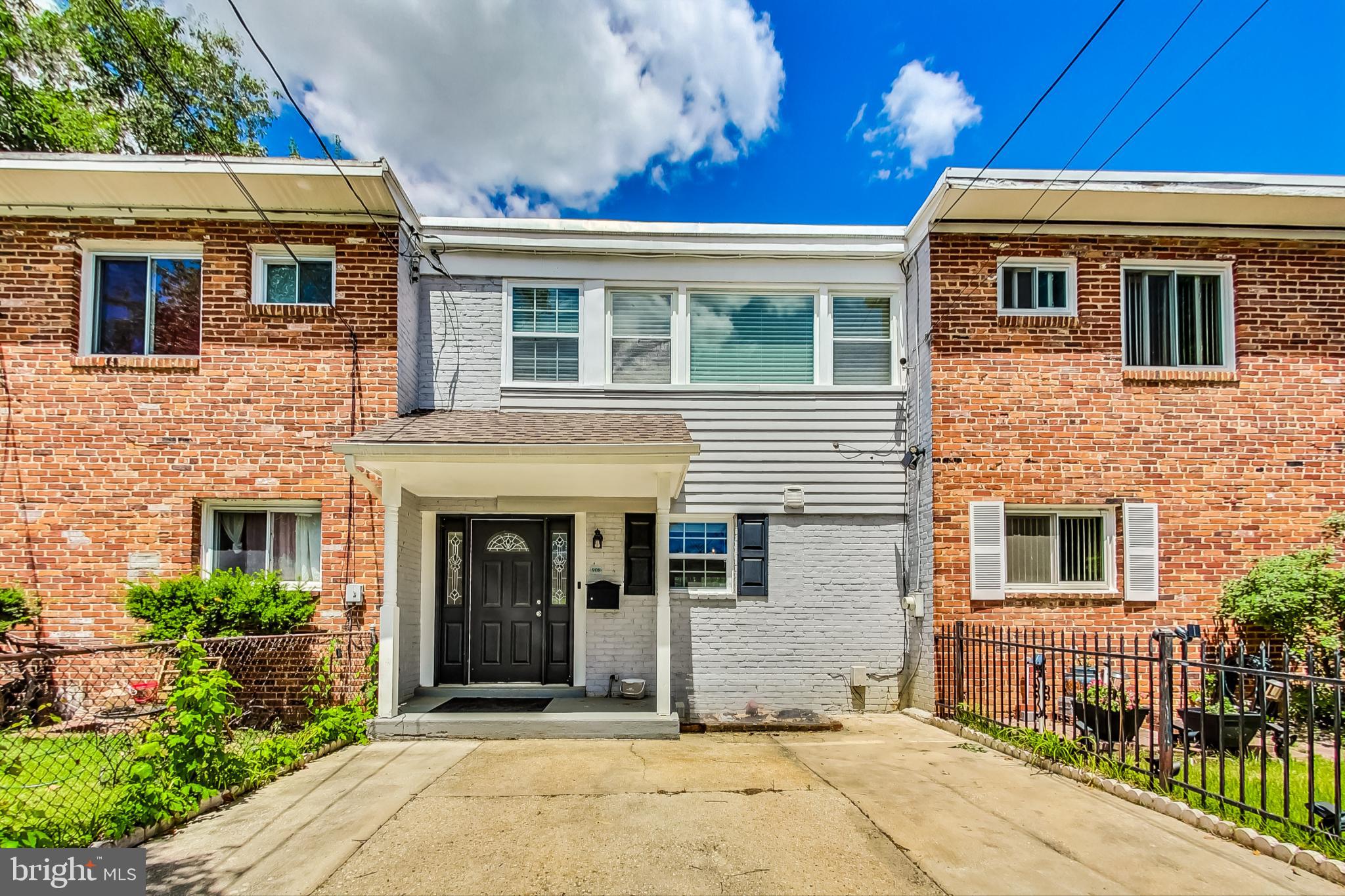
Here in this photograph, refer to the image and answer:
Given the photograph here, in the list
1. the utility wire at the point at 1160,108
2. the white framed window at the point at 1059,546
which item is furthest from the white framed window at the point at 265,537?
the utility wire at the point at 1160,108

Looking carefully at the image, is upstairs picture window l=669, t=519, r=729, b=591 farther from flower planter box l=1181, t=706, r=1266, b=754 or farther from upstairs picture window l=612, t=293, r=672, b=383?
flower planter box l=1181, t=706, r=1266, b=754

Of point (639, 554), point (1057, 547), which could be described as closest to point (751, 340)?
point (639, 554)

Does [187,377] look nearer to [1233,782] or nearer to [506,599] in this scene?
[506,599]

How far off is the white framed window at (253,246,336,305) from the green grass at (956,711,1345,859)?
8393mm

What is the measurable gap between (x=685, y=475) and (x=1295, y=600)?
6.36m

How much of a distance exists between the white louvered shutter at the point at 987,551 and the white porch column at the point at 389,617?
613 centimetres

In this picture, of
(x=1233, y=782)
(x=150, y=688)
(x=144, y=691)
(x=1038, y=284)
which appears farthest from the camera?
(x=1038, y=284)

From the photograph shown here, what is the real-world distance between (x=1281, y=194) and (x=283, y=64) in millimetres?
9904

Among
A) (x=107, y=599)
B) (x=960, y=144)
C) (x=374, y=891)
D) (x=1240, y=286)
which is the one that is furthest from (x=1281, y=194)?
(x=107, y=599)

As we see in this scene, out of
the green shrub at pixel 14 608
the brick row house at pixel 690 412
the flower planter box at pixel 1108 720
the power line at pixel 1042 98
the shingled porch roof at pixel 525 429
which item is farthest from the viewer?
the brick row house at pixel 690 412

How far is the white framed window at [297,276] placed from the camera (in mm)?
8602

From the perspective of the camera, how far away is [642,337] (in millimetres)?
9289

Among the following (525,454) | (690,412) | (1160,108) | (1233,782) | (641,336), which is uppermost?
(1160,108)

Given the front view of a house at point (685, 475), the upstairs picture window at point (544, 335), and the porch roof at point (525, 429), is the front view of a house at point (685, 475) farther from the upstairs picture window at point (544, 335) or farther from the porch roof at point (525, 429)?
the porch roof at point (525, 429)
